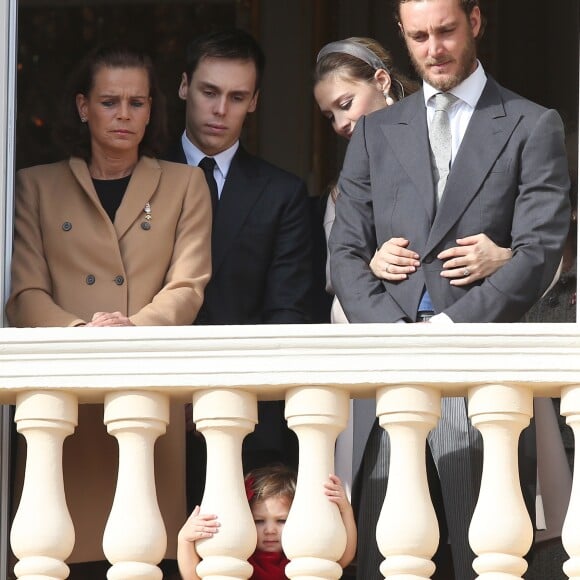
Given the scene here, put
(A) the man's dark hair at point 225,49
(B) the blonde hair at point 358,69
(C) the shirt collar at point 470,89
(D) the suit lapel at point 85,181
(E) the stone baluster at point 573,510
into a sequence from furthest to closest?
1. (A) the man's dark hair at point 225,49
2. (B) the blonde hair at point 358,69
3. (D) the suit lapel at point 85,181
4. (C) the shirt collar at point 470,89
5. (E) the stone baluster at point 573,510

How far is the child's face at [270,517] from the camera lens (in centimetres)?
438

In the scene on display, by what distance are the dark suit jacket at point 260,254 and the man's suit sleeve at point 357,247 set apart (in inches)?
15.4

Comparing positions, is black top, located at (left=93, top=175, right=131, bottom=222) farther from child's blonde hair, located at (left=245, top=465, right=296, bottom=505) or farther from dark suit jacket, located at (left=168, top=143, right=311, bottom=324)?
child's blonde hair, located at (left=245, top=465, right=296, bottom=505)

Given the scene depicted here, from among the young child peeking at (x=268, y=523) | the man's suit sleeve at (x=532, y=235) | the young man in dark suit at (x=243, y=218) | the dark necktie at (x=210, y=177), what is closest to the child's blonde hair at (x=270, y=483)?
the young child peeking at (x=268, y=523)

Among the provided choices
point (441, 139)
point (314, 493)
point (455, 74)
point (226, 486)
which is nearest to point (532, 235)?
point (441, 139)

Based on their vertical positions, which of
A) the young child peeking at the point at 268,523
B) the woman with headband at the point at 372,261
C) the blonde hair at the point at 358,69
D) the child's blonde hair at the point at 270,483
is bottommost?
the young child peeking at the point at 268,523

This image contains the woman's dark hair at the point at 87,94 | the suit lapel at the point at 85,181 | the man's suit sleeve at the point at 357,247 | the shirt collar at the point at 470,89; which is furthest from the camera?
the woman's dark hair at the point at 87,94

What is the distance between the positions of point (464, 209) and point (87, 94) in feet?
3.79

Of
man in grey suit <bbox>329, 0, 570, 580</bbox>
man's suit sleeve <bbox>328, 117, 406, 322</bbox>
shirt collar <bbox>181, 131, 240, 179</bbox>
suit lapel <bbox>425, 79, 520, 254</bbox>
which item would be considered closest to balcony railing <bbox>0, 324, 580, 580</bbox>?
man in grey suit <bbox>329, 0, 570, 580</bbox>

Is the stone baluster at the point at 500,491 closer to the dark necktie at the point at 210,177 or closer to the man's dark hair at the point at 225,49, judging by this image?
the dark necktie at the point at 210,177

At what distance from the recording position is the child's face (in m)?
4.38

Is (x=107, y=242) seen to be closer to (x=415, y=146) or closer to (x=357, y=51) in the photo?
(x=415, y=146)

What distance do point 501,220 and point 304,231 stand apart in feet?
2.60

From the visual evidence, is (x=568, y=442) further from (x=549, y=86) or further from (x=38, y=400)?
(x=549, y=86)
